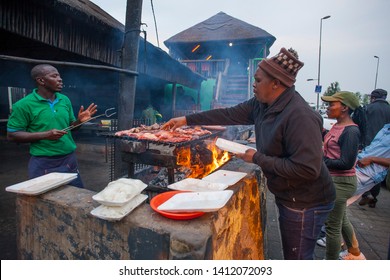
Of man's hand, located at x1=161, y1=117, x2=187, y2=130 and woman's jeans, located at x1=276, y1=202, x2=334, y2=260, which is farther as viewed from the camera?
man's hand, located at x1=161, y1=117, x2=187, y2=130

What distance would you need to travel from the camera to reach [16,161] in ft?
27.7

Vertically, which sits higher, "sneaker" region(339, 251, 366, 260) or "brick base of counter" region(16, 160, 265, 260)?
"brick base of counter" region(16, 160, 265, 260)

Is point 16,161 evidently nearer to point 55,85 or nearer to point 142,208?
point 55,85

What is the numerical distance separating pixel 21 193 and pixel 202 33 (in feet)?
66.5

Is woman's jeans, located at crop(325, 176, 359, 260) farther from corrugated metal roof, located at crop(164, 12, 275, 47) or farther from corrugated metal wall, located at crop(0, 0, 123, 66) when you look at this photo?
corrugated metal roof, located at crop(164, 12, 275, 47)

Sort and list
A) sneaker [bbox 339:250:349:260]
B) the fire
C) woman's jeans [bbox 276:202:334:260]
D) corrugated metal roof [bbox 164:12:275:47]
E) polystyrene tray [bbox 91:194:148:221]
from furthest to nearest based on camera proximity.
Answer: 1. corrugated metal roof [bbox 164:12:275:47]
2. the fire
3. sneaker [bbox 339:250:349:260]
4. woman's jeans [bbox 276:202:334:260]
5. polystyrene tray [bbox 91:194:148:221]

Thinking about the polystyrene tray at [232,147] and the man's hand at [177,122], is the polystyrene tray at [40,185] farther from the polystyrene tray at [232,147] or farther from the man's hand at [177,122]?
the polystyrene tray at [232,147]

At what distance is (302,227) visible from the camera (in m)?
2.29

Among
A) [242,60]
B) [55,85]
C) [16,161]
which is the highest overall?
[242,60]

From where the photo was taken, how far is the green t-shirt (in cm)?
299

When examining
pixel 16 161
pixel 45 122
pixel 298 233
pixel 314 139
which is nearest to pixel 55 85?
pixel 45 122

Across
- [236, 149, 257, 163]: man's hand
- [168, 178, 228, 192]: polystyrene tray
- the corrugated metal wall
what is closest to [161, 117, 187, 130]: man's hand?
[168, 178, 228, 192]: polystyrene tray

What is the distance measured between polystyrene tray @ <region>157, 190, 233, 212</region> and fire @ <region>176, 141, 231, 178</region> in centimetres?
237

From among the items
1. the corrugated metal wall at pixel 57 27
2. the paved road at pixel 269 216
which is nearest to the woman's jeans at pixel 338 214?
the paved road at pixel 269 216
